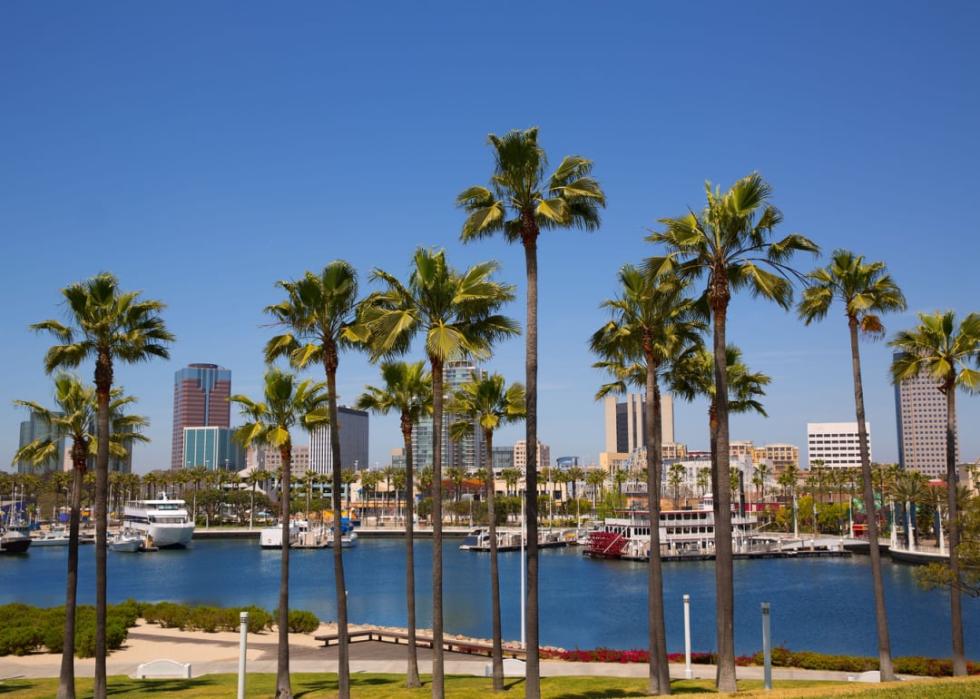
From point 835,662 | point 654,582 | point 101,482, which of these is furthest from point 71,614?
point 835,662

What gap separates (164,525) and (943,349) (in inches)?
6414

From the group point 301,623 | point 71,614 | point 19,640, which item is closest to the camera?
point 71,614

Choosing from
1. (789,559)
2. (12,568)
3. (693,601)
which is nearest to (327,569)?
(12,568)

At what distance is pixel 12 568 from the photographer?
5207 inches

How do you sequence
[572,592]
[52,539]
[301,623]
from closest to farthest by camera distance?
[301,623], [572,592], [52,539]

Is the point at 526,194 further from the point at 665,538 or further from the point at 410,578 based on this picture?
the point at 665,538

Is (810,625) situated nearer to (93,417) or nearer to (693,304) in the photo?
(693,304)

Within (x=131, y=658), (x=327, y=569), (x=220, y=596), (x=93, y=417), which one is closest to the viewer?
(x=93, y=417)

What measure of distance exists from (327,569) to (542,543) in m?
56.8

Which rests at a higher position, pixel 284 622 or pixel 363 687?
pixel 284 622

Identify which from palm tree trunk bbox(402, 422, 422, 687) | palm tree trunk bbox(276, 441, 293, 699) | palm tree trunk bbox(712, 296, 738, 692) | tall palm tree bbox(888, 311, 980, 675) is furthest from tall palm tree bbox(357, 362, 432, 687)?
tall palm tree bbox(888, 311, 980, 675)

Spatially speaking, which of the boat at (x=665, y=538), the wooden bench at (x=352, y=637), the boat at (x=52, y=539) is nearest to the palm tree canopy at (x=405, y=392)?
the wooden bench at (x=352, y=637)

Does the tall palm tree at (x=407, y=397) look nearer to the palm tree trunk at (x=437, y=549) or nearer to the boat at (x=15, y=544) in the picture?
the palm tree trunk at (x=437, y=549)

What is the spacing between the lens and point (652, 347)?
29.0 metres
